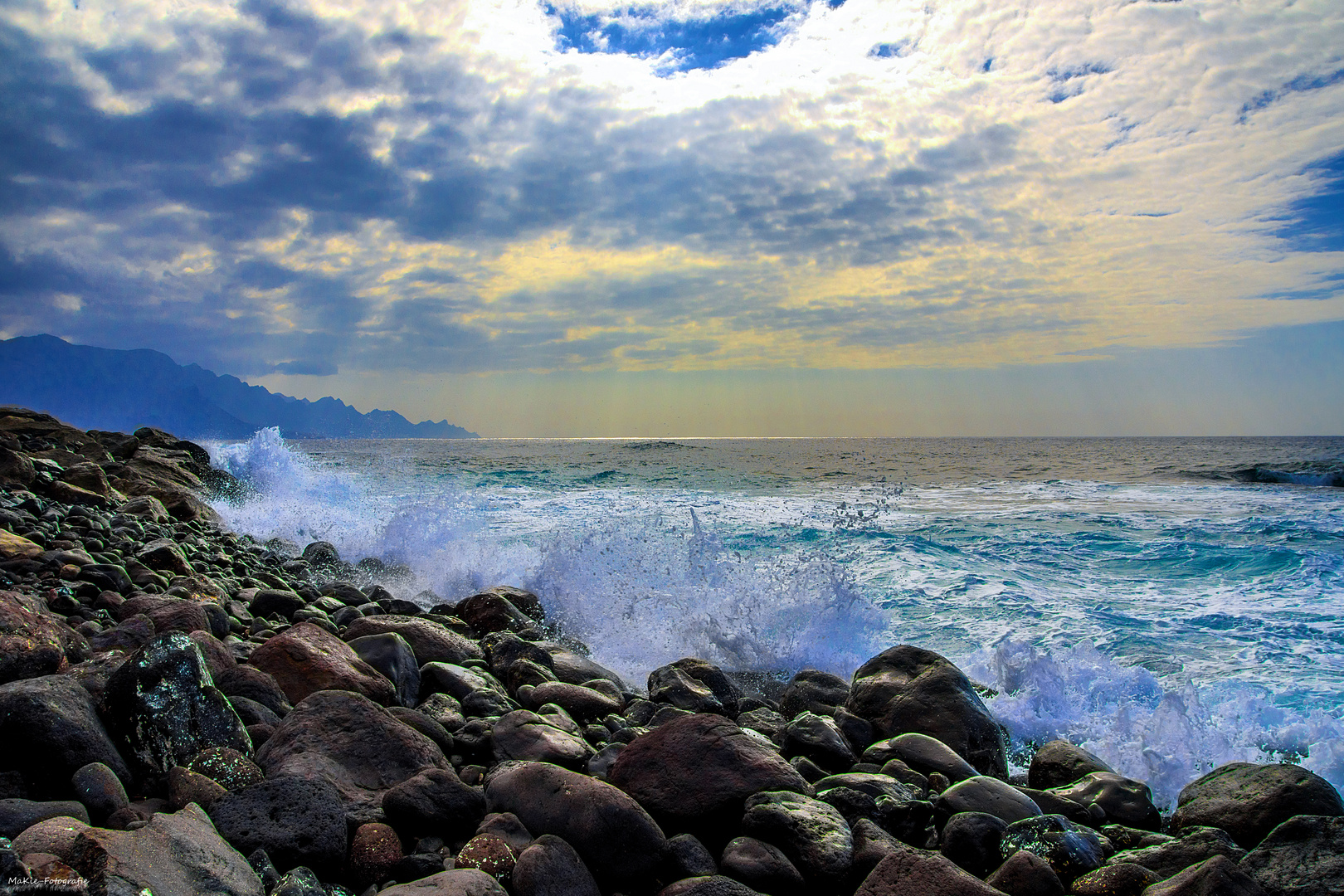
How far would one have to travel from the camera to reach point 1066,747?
4.48 metres

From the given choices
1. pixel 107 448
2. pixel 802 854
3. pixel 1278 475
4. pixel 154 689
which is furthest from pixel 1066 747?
pixel 1278 475

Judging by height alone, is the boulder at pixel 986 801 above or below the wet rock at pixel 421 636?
below

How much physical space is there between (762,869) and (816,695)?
9.82 feet

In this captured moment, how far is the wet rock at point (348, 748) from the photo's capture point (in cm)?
281

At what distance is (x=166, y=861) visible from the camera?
187cm

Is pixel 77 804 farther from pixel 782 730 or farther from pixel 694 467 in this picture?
pixel 694 467

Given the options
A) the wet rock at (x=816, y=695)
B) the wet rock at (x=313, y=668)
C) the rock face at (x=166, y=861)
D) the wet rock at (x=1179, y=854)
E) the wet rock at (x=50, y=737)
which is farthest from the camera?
the wet rock at (x=816, y=695)

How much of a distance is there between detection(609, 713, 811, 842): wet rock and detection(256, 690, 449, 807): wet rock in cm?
87

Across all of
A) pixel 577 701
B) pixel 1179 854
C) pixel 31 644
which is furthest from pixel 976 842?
pixel 31 644

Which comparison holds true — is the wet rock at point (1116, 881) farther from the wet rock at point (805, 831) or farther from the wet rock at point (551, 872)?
the wet rock at point (551, 872)

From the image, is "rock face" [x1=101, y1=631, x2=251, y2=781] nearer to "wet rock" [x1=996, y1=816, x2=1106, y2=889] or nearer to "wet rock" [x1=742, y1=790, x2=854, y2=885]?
"wet rock" [x1=742, y1=790, x2=854, y2=885]

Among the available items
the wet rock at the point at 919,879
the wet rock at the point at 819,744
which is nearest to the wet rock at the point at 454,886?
the wet rock at the point at 919,879

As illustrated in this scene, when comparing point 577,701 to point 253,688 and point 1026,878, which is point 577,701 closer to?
point 253,688

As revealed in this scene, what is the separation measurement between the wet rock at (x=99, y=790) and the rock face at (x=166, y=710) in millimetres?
223
